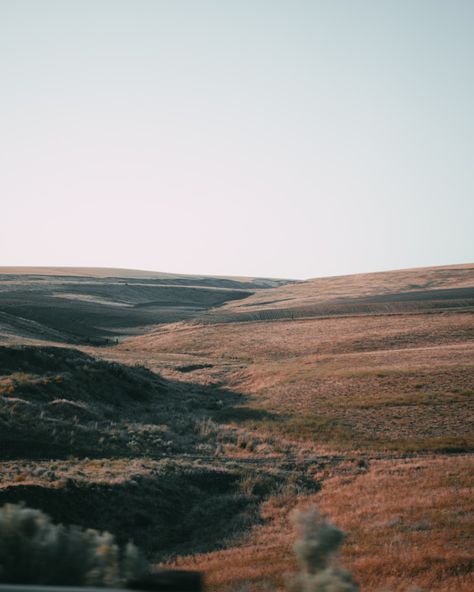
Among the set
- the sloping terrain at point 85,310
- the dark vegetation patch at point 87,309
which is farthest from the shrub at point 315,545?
Answer: the dark vegetation patch at point 87,309

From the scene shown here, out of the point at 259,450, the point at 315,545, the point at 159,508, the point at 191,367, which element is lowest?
the point at 191,367

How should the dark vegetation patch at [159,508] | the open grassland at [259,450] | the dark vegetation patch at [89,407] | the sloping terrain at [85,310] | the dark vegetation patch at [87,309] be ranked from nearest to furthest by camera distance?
1. the open grassland at [259,450]
2. the dark vegetation patch at [159,508]
3. the dark vegetation patch at [89,407]
4. the sloping terrain at [85,310]
5. the dark vegetation patch at [87,309]

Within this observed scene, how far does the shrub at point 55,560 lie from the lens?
6727 mm

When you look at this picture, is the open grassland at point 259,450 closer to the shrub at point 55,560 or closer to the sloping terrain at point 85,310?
the shrub at point 55,560

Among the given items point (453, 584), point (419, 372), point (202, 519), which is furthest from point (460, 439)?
point (453, 584)

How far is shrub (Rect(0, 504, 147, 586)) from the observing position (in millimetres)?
6727

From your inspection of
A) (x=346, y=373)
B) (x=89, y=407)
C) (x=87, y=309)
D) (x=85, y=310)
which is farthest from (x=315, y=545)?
(x=87, y=309)

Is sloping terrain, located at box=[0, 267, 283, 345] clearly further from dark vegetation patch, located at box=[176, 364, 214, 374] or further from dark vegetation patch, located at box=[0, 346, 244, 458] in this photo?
dark vegetation patch, located at box=[176, 364, 214, 374]

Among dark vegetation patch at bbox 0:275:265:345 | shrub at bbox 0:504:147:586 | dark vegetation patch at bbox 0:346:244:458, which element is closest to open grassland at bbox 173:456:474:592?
shrub at bbox 0:504:147:586

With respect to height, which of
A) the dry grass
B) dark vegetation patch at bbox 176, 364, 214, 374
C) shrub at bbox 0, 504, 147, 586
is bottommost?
dark vegetation patch at bbox 176, 364, 214, 374

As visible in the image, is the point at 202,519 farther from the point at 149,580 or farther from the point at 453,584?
the point at 149,580

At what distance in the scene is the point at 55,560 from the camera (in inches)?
275

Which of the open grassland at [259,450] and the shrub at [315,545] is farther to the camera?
the open grassland at [259,450]

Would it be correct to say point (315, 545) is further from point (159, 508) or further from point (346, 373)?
point (346, 373)
